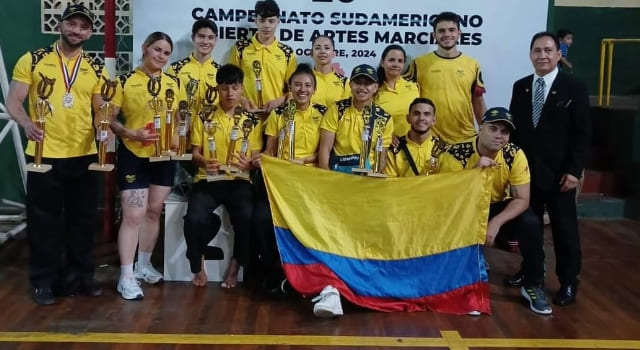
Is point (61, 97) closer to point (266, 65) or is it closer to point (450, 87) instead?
point (266, 65)

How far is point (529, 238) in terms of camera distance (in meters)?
3.99

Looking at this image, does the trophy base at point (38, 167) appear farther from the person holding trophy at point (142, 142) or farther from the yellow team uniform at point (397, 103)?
the yellow team uniform at point (397, 103)

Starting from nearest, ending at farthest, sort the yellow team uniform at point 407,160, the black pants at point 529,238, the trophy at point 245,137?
the black pants at point 529,238 → the yellow team uniform at point 407,160 → the trophy at point 245,137

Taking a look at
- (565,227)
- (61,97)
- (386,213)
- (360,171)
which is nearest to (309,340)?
(386,213)

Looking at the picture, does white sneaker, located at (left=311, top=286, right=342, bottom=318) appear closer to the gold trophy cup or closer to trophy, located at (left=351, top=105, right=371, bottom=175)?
trophy, located at (left=351, top=105, right=371, bottom=175)

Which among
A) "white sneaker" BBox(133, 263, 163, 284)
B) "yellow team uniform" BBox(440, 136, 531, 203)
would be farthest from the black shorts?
"yellow team uniform" BBox(440, 136, 531, 203)

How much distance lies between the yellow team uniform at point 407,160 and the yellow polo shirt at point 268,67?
3.66ft

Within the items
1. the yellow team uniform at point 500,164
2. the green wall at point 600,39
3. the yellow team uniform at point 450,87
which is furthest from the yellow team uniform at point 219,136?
the green wall at point 600,39

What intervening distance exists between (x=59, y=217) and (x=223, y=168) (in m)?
0.98

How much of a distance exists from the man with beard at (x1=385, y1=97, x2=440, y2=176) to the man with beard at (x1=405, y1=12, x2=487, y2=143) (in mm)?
752

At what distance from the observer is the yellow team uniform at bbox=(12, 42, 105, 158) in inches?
147

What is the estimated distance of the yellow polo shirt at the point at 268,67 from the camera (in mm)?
4809

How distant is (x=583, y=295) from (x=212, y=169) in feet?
8.01

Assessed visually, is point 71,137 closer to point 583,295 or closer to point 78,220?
point 78,220
